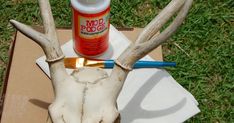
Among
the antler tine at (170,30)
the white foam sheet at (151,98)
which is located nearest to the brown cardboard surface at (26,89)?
the white foam sheet at (151,98)

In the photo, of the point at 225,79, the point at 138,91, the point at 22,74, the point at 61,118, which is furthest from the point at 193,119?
the point at 61,118

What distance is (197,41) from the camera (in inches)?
79.7

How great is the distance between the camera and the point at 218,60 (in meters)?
1.97

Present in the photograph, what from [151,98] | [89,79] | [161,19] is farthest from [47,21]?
[151,98]

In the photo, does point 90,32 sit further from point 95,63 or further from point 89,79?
point 89,79

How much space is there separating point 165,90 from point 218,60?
1.90ft

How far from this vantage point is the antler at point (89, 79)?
42.6 inches

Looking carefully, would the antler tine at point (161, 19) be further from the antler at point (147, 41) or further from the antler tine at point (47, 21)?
the antler tine at point (47, 21)

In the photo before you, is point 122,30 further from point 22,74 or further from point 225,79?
point 225,79

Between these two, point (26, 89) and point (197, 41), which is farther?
point (197, 41)

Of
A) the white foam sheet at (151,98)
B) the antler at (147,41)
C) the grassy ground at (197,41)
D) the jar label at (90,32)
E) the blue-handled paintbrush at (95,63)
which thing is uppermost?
the antler at (147,41)

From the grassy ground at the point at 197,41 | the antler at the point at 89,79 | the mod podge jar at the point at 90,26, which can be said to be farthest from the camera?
the grassy ground at the point at 197,41

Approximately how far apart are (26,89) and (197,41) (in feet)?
2.89

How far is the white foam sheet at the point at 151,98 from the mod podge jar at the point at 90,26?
0.17 feet
